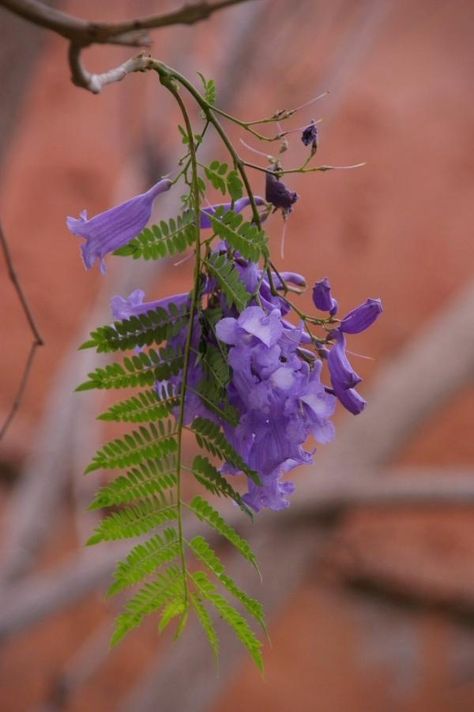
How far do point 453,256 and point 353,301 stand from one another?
0.76 meters

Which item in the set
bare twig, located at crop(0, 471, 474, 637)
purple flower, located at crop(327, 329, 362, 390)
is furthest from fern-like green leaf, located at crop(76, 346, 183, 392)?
→ bare twig, located at crop(0, 471, 474, 637)

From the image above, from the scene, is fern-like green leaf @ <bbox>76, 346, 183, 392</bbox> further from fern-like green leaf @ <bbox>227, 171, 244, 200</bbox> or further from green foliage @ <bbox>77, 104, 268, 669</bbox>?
fern-like green leaf @ <bbox>227, 171, 244, 200</bbox>

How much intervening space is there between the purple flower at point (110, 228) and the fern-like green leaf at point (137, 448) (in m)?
0.12

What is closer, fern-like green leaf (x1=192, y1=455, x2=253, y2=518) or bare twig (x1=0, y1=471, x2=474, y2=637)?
fern-like green leaf (x1=192, y1=455, x2=253, y2=518)

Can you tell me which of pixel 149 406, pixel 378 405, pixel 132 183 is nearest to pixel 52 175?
pixel 132 183

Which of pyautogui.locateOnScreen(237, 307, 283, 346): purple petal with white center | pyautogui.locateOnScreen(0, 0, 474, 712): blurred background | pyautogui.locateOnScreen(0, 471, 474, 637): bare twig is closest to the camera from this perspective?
pyautogui.locateOnScreen(237, 307, 283, 346): purple petal with white center

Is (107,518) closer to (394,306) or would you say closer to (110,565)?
(110,565)

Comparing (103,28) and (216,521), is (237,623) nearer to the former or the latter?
(216,521)

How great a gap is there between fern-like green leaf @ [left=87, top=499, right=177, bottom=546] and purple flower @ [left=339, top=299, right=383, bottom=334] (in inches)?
6.7

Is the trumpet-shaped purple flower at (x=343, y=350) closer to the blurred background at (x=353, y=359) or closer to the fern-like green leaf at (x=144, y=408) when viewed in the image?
the fern-like green leaf at (x=144, y=408)

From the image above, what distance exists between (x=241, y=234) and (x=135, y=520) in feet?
0.66

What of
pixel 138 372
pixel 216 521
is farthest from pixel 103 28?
pixel 216 521

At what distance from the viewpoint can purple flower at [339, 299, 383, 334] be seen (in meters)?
0.79

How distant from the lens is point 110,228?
2.60 ft
